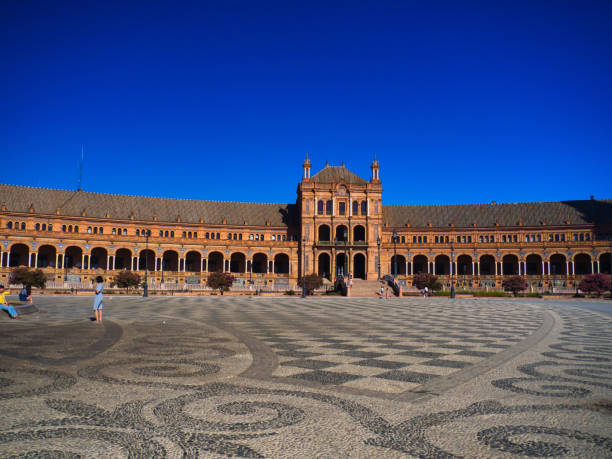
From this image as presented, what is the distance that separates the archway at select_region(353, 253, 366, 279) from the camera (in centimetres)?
8624

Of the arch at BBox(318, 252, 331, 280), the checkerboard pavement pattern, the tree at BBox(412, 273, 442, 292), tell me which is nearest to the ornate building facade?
the arch at BBox(318, 252, 331, 280)

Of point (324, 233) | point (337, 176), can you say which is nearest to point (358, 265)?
point (324, 233)

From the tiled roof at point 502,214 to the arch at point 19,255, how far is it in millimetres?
64731

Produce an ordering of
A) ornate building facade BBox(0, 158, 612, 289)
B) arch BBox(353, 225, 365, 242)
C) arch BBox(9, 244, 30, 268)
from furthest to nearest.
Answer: arch BBox(353, 225, 365, 242) → ornate building facade BBox(0, 158, 612, 289) → arch BBox(9, 244, 30, 268)

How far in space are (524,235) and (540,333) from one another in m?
78.2

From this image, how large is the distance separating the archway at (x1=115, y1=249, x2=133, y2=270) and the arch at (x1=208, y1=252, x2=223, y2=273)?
1115 cm

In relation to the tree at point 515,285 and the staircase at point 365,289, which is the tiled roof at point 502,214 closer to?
the staircase at point 365,289

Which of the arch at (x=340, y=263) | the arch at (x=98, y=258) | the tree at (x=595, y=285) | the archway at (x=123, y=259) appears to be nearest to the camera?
the tree at (x=595, y=285)

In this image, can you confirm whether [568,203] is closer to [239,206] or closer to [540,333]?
[239,206]

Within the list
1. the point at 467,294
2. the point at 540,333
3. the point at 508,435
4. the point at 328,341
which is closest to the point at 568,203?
the point at 467,294

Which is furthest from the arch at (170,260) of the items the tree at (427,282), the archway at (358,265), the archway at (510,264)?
the archway at (510,264)

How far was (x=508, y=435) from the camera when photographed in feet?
15.9

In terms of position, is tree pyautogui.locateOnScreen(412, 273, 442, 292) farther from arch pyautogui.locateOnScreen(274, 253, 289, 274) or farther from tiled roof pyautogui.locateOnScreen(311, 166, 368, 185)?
arch pyautogui.locateOnScreen(274, 253, 289, 274)

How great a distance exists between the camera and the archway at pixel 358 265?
86.2m
